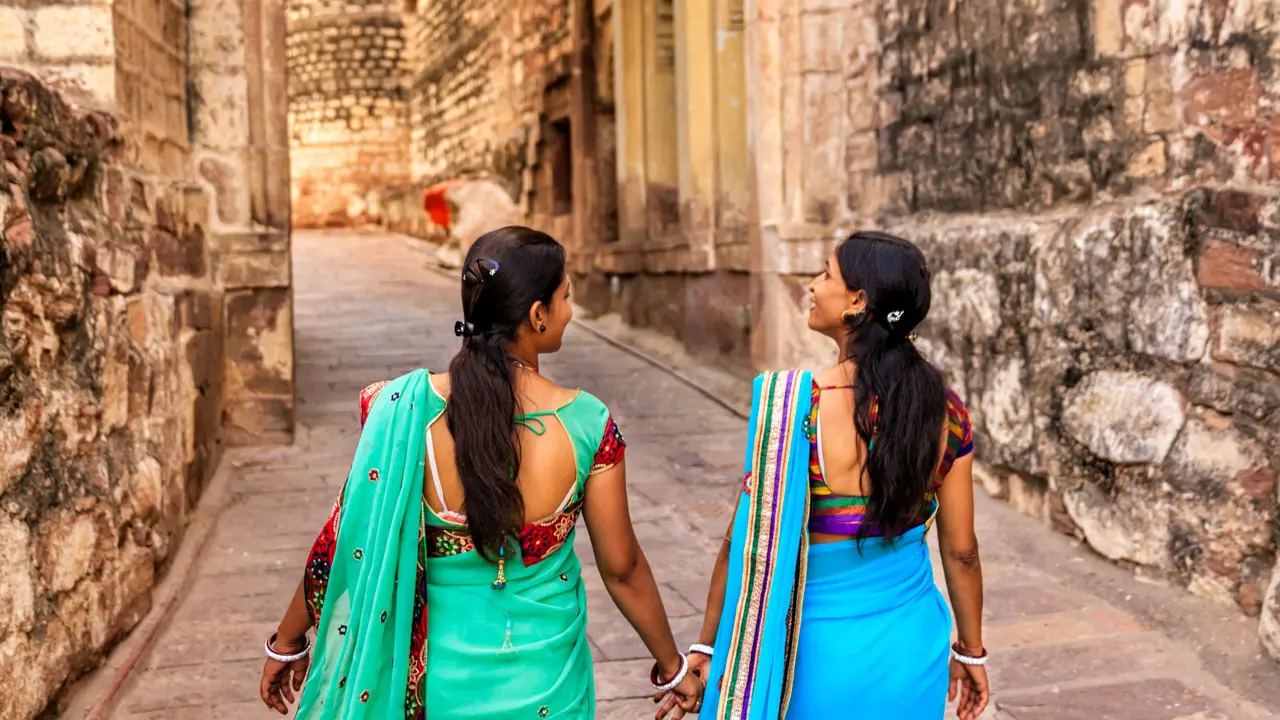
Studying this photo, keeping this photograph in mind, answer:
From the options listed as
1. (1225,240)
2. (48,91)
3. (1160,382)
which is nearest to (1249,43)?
(1225,240)

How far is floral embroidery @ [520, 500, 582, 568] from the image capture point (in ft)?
6.13

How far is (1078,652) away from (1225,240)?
4.35 feet

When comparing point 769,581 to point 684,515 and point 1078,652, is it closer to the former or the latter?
point 1078,652

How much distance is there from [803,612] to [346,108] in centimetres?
2138

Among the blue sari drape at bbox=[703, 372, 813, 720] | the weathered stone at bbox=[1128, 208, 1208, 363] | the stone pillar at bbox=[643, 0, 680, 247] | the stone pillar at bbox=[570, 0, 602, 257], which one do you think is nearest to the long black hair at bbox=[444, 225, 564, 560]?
the blue sari drape at bbox=[703, 372, 813, 720]

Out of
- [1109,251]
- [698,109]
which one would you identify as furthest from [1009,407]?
[698,109]

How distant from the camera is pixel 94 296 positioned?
3.58 m

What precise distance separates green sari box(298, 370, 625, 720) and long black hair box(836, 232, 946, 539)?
0.45 m

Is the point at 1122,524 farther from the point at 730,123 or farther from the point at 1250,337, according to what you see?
the point at 730,123

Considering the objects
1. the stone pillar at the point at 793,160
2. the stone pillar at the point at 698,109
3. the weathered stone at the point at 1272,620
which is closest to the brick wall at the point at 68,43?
the stone pillar at the point at 793,160

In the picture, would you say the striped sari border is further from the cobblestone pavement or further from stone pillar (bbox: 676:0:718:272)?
Answer: stone pillar (bbox: 676:0:718:272)

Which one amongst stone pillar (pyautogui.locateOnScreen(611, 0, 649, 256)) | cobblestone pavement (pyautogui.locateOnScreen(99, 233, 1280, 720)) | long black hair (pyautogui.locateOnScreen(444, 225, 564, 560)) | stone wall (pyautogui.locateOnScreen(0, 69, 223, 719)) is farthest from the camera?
stone pillar (pyautogui.locateOnScreen(611, 0, 649, 256))

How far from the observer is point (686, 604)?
4105 mm

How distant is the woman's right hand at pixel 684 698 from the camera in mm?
2088
